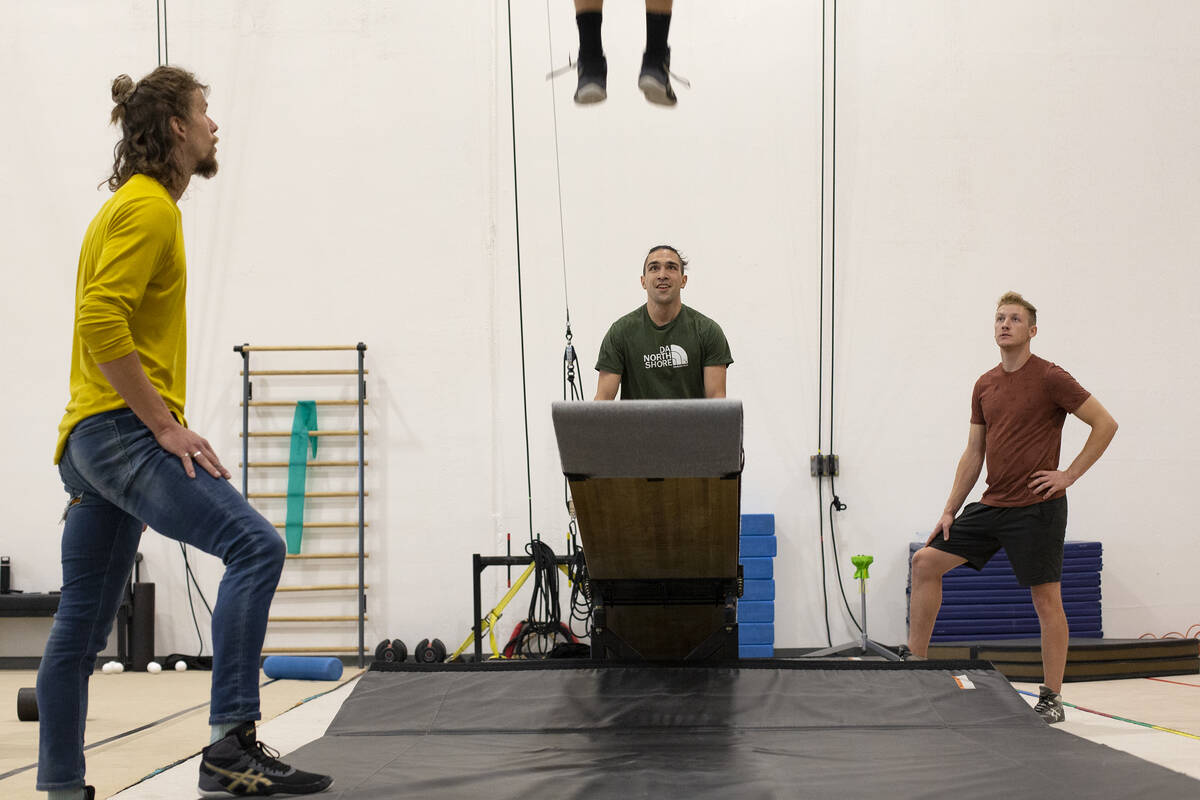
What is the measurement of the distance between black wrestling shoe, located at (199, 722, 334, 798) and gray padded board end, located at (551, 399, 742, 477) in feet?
3.19

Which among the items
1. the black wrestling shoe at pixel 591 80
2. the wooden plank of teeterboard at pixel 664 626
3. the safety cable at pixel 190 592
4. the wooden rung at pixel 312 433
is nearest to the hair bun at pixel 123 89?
the black wrestling shoe at pixel 591 80

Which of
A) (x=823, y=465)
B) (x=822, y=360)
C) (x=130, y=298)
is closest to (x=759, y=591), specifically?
(x=823, y=465)

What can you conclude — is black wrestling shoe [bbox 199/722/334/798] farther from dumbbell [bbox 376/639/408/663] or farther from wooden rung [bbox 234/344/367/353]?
wooden rung [bbox 234/344/367/353]

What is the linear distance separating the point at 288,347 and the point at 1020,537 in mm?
3853

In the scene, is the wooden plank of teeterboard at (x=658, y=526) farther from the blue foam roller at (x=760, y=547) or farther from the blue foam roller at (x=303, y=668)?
the blue foam roller at (x=760, y=547)

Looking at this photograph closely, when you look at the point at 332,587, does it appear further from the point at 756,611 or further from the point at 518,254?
the point at 756,611

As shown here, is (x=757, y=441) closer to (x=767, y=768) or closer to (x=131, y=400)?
(x=767, y=768)

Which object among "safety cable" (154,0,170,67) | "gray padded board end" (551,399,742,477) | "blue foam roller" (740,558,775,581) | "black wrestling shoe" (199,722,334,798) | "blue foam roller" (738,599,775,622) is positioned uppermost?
"safety cable" (154,0,170,67)

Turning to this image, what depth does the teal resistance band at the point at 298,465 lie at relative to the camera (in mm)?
5441

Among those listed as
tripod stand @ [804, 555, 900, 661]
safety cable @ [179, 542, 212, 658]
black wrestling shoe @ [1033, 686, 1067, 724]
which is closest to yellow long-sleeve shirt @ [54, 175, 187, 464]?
black wrestling shoe @ [1033, 686, 1067, 724]

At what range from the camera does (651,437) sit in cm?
250

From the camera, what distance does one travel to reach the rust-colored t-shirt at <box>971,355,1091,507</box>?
3.34 metres

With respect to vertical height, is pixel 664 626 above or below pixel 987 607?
above

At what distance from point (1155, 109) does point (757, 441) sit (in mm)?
2990
